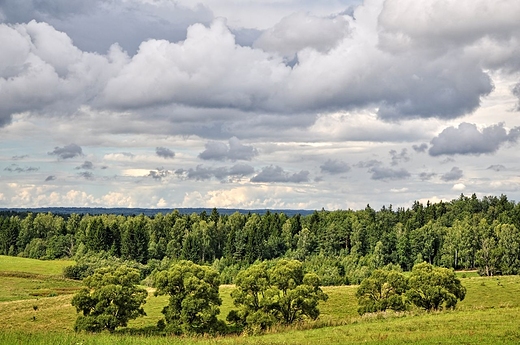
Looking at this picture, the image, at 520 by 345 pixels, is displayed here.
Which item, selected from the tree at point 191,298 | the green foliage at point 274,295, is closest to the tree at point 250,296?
the green foliage at point 274,295

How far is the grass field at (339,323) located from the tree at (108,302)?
2.19 m

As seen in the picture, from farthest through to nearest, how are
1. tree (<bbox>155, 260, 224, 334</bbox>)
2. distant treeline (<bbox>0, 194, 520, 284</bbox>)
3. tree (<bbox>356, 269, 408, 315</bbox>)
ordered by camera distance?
distant treeline (<bbox>0, 194, 520, 284</bbox>), tree (<bbox>356, 269, 408, 315</bbox>), tree (<bbox>155, 260, 224, 334</bbox>)

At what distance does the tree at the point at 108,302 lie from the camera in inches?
2414

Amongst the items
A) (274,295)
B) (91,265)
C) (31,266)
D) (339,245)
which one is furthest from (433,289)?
(31,266)

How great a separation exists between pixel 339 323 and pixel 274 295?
19.0 metres

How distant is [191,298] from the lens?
2464 inches

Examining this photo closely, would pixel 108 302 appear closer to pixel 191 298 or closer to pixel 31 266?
pixel 191 298

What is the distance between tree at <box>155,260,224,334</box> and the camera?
6188 cm

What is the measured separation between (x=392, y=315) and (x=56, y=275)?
119m

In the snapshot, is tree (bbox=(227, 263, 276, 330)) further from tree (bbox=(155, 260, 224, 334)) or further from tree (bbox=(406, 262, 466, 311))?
tree (bbox=(406, 262, 466, 311))

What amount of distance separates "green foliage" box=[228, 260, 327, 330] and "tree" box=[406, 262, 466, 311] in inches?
468

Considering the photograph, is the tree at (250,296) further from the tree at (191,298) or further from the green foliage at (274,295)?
the tree at (191,298)

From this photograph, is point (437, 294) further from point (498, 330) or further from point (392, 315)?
point (498, 330)

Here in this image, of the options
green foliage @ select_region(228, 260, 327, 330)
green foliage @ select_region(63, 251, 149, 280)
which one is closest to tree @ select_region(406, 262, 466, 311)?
green foliage @ select_region(228, 260, 327, 330)
